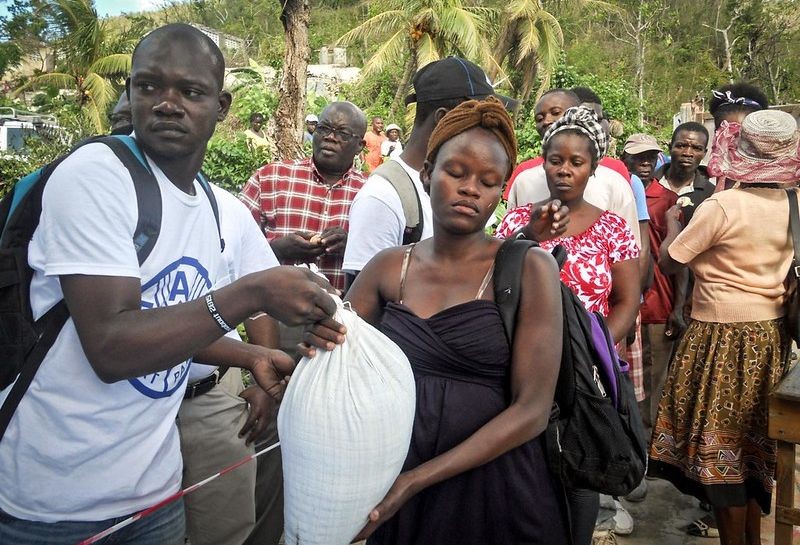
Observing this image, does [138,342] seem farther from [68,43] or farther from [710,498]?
[68,43]

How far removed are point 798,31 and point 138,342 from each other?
1271 inches

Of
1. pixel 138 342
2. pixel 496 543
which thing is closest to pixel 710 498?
pixel 496 543

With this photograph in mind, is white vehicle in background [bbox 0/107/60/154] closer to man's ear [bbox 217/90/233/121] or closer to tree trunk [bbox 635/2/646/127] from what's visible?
man's ear [bbox 217/90/233/121]

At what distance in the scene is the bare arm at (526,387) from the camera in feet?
5.62

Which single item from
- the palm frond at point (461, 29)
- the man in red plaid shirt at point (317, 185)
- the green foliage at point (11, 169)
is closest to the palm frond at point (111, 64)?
the green foliage at point (11, 169)

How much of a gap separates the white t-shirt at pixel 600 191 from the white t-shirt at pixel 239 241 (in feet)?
5.85

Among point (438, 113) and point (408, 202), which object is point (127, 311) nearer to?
point (408, 202)

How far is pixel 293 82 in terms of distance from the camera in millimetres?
8789

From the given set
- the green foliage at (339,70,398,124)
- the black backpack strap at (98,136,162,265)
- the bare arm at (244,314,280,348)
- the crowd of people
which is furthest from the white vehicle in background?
the black backpack strap at (98,136,162,265)

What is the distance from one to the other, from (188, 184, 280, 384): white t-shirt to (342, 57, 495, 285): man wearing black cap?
0.39 m

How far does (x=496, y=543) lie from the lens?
183 cm

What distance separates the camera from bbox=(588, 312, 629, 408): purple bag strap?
77.6 inches

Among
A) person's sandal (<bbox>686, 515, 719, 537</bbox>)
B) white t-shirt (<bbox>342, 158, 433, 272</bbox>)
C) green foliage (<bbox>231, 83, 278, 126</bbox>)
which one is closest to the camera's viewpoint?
white t-shirt (<bbox>342, 158, 433, 272</bbox>)

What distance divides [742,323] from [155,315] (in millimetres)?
2904
